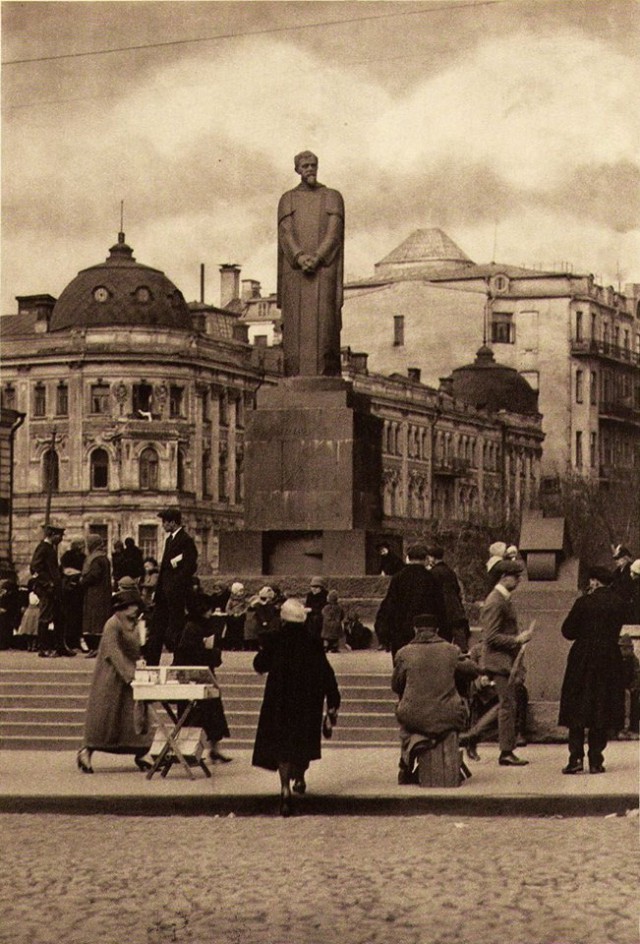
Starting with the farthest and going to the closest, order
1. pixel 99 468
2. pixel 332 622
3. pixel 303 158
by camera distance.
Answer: pixel 99 468 → pixel 303 158 → pixel 332 622

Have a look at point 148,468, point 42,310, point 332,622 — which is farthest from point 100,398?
point 332,622

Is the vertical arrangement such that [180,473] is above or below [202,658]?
above

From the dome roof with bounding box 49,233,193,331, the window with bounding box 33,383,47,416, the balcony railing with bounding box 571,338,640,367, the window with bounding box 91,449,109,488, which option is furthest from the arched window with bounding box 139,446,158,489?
the balcony railing with bounding box 571,338,640,367

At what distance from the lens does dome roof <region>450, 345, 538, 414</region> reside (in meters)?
80.8

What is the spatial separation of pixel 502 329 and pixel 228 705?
57261 millimetres

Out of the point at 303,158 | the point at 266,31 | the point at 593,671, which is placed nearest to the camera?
the point at 266,31

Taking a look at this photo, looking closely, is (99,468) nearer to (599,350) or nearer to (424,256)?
(424,256)

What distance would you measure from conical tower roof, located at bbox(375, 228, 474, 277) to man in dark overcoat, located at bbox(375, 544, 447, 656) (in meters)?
48.4

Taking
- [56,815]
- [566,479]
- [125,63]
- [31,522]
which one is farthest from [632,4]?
[31,522]

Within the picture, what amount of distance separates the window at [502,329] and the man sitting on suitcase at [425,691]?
53.9 m

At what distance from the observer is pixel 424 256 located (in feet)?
214

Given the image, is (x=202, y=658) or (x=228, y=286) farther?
(x=228, y=286)

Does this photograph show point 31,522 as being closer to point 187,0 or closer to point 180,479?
point 180,479

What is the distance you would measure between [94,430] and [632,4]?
61435 mm
